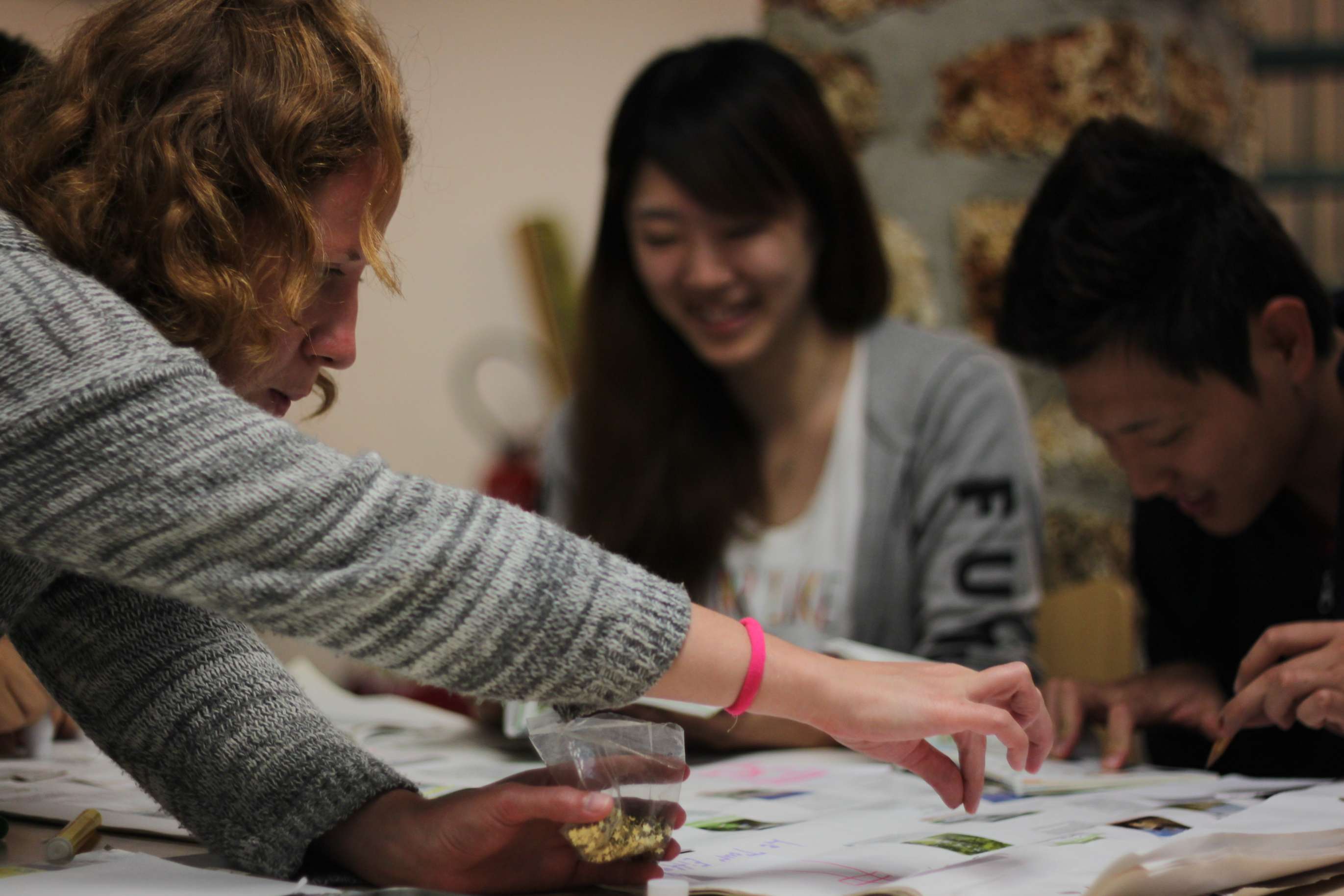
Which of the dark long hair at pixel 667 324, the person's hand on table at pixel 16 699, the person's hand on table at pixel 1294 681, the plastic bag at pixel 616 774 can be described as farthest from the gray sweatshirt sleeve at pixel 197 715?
the dark long hair at pixel 667 324

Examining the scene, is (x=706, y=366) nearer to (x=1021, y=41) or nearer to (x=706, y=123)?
(x=706, y=123)

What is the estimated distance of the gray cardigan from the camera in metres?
1.47

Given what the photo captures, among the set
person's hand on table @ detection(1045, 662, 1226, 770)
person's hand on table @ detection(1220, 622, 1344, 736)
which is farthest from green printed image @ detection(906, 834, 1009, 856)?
person's hand on table @ detection(1045, 662, 1226, 770)

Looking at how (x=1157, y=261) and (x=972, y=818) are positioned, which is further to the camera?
(x=1157, y=261)

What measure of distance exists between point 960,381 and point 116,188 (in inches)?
44.3

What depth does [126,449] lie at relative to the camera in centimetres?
57

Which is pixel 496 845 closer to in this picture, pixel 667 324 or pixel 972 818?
pixel 972 818

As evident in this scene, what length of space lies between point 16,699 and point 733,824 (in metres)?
0.63

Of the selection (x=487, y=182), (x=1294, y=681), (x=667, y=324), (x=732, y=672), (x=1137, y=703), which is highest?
(x=487, y=182)

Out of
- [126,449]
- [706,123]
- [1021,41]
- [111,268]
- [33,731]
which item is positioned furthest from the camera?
[1021,41]

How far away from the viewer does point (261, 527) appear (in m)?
0.58

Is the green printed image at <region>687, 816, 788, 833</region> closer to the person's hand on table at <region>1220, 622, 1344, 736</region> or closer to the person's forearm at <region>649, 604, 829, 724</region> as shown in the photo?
the person's forearm at <region>649, 604, 829, 724</region>

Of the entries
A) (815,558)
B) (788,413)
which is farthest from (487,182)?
(815,558)

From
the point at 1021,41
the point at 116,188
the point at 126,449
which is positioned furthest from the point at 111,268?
the point at 1021,41
